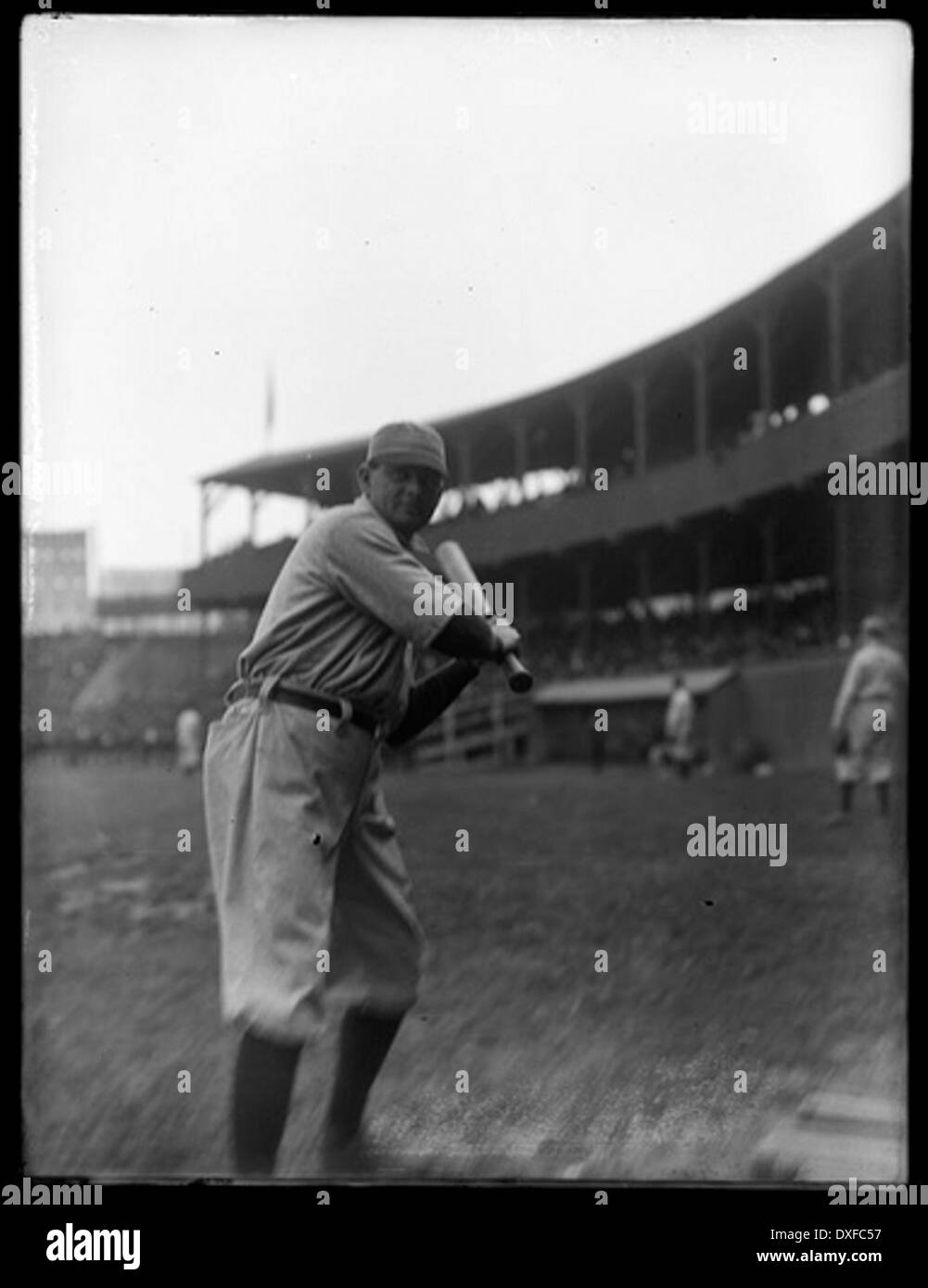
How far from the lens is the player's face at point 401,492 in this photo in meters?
2.75

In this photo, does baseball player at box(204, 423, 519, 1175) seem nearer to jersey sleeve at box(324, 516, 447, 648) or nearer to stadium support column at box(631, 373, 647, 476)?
jersey sleeve at box(324, 516, 447, 648)

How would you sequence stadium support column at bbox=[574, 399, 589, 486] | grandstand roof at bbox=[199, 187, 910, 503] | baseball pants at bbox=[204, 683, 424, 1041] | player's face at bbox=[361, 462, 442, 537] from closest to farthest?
baseball pants at bbox=[204, 683, 424, 1041] → player's face at bbox=[361, 462, 442, 537] → grandstand roof at bbox=[199, 187, 910, 503] → stadium support column at bbox=[574, 399, 589, 486]

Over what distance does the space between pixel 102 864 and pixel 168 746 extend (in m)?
0.32

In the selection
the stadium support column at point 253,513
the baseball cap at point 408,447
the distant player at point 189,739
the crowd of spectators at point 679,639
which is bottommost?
the distant player at point 189,739

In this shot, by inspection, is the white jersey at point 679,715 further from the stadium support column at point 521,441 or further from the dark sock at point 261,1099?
the dark sock at point 261,1099

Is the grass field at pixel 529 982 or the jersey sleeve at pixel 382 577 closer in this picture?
the jersey sleeve at pixel 382 577

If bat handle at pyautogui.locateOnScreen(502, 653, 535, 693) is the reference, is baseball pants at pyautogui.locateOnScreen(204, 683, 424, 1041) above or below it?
below

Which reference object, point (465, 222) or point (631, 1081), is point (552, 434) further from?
point (631, 1081)

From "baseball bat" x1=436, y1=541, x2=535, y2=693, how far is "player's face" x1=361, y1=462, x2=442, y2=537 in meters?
0.10

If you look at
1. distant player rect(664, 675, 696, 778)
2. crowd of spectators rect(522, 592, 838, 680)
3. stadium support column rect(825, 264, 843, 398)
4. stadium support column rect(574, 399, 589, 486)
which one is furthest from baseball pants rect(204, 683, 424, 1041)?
stadium support column rect(825, 264, 843, 398)

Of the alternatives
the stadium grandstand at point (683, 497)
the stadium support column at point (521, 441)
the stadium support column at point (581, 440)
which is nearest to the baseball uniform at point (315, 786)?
the stadium grandstand at point (683, 497)

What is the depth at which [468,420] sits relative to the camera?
9.66ft

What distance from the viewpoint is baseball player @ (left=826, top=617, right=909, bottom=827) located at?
286cm

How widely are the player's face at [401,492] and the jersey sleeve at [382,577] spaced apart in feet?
0.30
